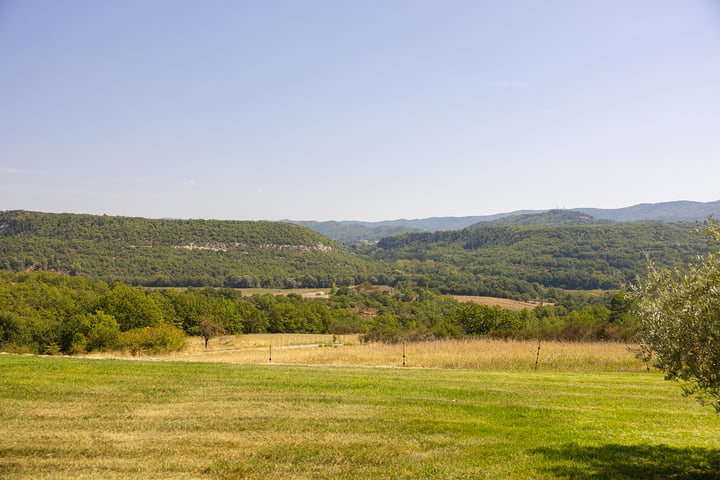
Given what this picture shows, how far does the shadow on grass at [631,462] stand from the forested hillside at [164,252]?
12094 centimetres

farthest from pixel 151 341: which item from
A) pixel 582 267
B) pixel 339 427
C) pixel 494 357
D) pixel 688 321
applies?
pixel 582 267

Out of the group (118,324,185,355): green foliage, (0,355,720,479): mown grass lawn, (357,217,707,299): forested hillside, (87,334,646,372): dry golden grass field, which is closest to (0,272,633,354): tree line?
(118,324,185,355): green foliage

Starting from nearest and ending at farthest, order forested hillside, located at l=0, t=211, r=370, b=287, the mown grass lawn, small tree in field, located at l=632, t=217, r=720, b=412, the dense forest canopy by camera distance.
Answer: small tree in field, located at l=632, t=217, r=720, b=412, the mown grass lawn, forested hillside, located at l=0, t=211, r=370, b=287, the dense forest canopy

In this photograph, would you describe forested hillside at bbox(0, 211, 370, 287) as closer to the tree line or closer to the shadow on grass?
the tree line

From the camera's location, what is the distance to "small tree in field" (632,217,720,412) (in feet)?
23.5

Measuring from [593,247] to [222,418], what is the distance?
197 m

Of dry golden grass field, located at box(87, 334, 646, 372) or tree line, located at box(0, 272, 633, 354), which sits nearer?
dry golden grass field, located at box(87, 334, 646, 372)

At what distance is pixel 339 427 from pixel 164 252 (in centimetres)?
14663

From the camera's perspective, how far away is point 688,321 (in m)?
7.36

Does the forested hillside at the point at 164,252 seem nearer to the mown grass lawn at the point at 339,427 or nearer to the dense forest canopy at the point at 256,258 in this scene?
the dense forest canopy at the point at 256,258

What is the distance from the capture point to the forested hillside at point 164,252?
121 m

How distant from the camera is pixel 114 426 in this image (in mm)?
10625

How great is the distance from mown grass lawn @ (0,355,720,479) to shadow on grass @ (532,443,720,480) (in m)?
0.03

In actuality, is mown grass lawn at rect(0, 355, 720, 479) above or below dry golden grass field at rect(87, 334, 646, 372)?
above
